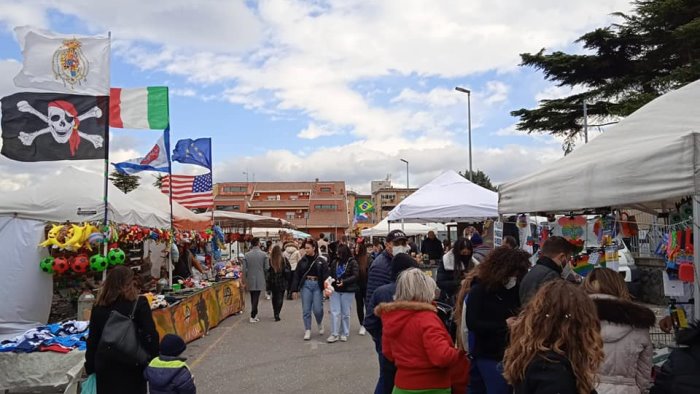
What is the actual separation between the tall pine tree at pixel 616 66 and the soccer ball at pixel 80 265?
14.5 m

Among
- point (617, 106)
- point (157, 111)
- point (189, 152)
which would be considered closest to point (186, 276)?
point (189, 152)

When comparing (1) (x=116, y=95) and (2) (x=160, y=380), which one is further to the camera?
(1) (x=116, y=95)

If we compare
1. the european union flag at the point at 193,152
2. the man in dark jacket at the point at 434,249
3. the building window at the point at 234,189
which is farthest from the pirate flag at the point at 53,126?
the building window at the point at 234,189

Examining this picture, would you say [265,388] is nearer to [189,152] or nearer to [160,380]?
[160,380]

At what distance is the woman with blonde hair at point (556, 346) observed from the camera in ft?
7.63

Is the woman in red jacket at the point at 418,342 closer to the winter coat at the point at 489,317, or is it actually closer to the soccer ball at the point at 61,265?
the winter coat at the point at 489,317

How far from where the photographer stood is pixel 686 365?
2.63 m

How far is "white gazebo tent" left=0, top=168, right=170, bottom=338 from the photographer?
9453mm

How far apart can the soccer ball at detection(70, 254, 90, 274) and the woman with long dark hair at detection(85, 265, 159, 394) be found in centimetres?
514

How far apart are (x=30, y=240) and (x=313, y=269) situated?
4.96 m

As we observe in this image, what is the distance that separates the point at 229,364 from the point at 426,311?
5557 millimetres

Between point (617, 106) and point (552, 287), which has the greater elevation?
point (617, 106)

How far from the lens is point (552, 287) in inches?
100

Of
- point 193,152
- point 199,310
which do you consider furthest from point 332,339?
point 193,152
